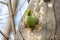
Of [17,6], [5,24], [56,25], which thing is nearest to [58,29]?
[56,25]

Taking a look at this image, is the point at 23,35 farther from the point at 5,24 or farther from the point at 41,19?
the point at 5,24

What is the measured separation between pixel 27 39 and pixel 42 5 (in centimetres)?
36

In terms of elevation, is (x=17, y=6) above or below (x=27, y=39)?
above

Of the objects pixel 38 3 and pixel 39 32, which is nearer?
pixel 39 32

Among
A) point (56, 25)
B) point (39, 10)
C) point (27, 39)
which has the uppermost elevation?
→ point (39, 10)

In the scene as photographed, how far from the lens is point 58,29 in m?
1.18

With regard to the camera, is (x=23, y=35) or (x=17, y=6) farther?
(x=17, y=6)

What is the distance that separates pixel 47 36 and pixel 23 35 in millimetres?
196

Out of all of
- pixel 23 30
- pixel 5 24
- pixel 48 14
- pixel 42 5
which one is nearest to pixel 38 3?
pixel 42 5

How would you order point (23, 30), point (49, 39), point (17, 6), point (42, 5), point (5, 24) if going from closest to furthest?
point (49, 39), point (23, 30), point (42, 5), point (5, 24), point (17, 6)

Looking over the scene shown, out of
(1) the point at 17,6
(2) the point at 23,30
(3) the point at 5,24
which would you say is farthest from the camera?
(1) the point at 17,6

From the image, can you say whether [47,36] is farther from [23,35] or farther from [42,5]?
[42,5]

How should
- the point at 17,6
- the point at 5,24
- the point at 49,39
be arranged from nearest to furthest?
the point at 49,39, the point at 5,24, the point at 17,6

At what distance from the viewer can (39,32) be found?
121 centimetres
